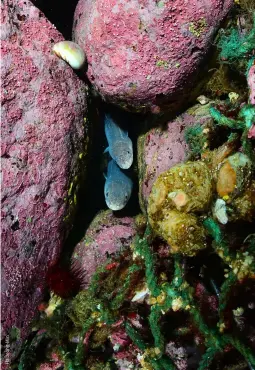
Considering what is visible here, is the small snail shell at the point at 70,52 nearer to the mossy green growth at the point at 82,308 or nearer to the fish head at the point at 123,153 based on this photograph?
the fish head at the point at 123,153

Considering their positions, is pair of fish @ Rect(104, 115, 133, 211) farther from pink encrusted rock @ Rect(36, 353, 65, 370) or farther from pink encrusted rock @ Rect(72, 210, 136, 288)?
pink encrusted rock @ Rect(36, 353, 65, 370)

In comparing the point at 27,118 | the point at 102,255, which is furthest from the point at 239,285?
the point at 27,118

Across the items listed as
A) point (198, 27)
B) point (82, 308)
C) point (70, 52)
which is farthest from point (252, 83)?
point (82, 308)

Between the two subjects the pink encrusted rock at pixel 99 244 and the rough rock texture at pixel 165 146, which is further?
the pink encrusted rock at pixel 99 244

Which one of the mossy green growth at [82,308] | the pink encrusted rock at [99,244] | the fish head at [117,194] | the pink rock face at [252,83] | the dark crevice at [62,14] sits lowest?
the mossy green growth at [82,308]

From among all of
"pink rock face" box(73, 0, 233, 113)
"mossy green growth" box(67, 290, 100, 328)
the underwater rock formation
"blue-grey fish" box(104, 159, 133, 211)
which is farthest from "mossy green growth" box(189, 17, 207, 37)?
"mossy green growth" box(67, 290, 100, 328)

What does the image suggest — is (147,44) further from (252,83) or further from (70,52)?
(252,83)

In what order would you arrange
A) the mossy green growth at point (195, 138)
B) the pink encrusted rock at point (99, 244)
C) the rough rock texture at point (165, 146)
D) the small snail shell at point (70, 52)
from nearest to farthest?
the small snail shell at point (70, 52) < the mossy green growth at point (195, 138) < the rough rock texture at point (165, 146) < the pink encrusted rock at point (99, 244)

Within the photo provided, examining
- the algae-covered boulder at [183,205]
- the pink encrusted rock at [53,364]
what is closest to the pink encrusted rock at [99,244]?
the pink encrusted rock at [53,364]

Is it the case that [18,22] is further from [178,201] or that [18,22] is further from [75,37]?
[178,201]
